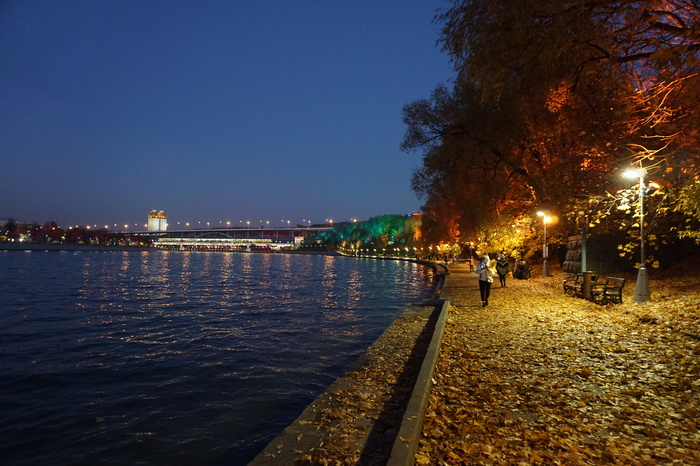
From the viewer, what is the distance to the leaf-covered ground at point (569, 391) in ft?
17.0

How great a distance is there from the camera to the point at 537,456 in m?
5.00

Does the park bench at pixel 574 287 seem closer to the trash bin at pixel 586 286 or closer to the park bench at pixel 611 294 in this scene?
the trash bin at pixel 586 286

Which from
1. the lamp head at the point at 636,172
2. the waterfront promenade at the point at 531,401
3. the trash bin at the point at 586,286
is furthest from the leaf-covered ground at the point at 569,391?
the trash bin at the point at 586,286

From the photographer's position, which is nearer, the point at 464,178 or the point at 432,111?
the point at 432,111

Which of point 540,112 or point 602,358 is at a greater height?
point 540,112

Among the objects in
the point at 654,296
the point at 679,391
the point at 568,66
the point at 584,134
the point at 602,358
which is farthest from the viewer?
the point at 654,296

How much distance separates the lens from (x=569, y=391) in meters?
7.19

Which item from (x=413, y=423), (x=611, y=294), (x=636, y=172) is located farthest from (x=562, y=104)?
(x=413, y=423)

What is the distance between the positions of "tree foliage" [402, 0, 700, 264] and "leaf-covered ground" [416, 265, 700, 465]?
14.7ft

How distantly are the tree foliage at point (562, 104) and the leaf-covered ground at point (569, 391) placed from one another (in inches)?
176

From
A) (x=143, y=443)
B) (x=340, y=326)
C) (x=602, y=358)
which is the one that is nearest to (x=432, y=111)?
(x=340, y=326)

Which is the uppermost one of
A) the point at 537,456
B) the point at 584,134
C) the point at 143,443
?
the point at 584,134

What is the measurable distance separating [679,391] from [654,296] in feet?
36.1

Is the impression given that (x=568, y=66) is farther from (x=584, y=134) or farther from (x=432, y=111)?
(x=432, y=111)
